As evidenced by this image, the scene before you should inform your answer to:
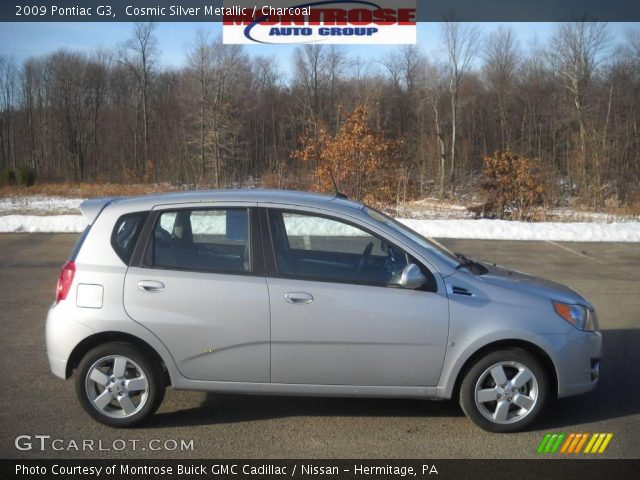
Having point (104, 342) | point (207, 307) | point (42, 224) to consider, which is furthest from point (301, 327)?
point (42, 224)

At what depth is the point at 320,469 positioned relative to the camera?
4055mm

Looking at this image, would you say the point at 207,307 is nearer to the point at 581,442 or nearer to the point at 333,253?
the point at 333,253

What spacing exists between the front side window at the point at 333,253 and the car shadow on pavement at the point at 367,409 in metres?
1.13

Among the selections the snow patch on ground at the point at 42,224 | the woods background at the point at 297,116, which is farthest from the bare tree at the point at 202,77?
the snow patch on ground at the point at 42,224

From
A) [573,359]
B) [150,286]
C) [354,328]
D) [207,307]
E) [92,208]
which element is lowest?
[573,359]

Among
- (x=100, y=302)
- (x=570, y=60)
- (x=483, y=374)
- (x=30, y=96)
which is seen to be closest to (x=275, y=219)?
(x=100, y=302)

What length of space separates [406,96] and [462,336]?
55903mm

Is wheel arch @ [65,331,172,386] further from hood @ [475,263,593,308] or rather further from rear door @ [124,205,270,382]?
hood @ [475,263,593,308]

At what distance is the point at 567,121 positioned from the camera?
148ft

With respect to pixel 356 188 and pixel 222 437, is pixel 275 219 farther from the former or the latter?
pixel 356 188

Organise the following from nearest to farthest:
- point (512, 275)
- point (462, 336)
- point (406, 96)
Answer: point (462, 336), point (512, 275), point (406, 96)

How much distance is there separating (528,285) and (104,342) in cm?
309

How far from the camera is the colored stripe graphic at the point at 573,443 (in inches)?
171

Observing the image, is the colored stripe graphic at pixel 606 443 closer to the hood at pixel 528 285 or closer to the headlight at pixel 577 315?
the headlight at pixel 577 315
